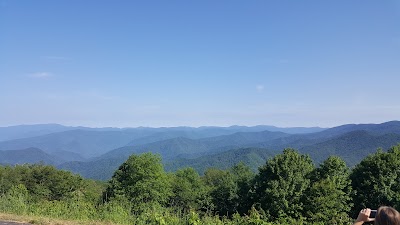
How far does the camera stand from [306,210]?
99.2 feet

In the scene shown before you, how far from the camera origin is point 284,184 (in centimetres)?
3170

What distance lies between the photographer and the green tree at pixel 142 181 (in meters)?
44.8

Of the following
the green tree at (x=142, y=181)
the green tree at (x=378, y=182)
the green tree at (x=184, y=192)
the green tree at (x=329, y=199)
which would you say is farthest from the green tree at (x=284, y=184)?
the green tree at (x=184, y=192)

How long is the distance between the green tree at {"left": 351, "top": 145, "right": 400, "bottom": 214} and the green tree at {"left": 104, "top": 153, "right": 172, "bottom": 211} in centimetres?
2574

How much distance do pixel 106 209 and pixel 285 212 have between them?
24953 millimetres

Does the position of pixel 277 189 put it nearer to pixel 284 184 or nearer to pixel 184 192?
pixel 284 184

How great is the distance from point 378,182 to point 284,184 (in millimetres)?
8972

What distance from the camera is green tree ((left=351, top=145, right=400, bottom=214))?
99.2ft

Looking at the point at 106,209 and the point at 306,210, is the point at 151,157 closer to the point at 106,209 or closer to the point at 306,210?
the point at 306,210

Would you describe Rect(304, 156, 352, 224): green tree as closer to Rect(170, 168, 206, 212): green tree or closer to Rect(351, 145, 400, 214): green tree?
Rect(351, 145, 400, 214): green tree

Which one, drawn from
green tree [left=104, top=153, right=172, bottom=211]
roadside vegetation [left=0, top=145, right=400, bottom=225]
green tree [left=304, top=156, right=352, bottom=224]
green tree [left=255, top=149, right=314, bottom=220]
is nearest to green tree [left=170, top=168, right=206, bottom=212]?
roadside vegetation [left=0, top=145, right=400, bottom=225]

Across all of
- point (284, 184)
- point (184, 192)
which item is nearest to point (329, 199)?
point (284, 184)

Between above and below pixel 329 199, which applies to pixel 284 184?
above

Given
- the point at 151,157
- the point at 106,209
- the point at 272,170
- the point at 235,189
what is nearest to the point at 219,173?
the point at 151,157
